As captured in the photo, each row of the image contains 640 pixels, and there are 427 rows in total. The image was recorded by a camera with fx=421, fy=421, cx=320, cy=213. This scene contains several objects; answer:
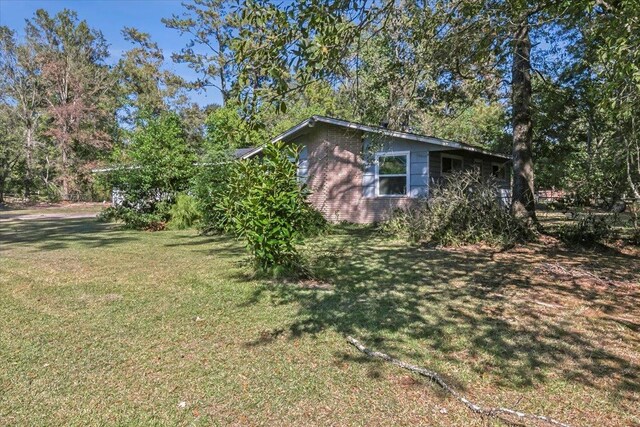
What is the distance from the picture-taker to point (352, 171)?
47.0 ft

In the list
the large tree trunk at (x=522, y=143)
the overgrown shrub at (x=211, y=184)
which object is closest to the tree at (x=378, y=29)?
the large tree trunk at (x=522, y=143)

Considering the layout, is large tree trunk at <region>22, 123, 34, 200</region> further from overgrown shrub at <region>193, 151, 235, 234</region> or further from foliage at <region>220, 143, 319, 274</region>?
foliage at <region>220, 143, 319, 274</region>

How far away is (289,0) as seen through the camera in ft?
10.4

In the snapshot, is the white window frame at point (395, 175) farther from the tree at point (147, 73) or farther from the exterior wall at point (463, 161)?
the tree at point (147, 73)

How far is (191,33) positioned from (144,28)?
6446 mm

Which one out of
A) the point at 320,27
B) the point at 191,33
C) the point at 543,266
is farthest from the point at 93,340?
the point at 191,33

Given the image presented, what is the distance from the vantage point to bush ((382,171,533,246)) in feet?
30.1

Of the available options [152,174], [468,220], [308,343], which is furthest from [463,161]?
[308,343]

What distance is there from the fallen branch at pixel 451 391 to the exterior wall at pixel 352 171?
387 inches

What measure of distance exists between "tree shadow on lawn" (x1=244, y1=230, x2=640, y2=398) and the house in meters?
5.82

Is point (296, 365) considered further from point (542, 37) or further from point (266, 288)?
point (542, 37)

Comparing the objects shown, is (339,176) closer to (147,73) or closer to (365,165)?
(365,165)

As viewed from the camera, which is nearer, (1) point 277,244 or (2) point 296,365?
(2) point 296,365

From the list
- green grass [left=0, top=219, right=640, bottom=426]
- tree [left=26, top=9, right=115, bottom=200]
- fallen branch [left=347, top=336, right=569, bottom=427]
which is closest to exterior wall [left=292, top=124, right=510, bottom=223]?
green grass [left=0, top=219, right=640, bottom=426]
